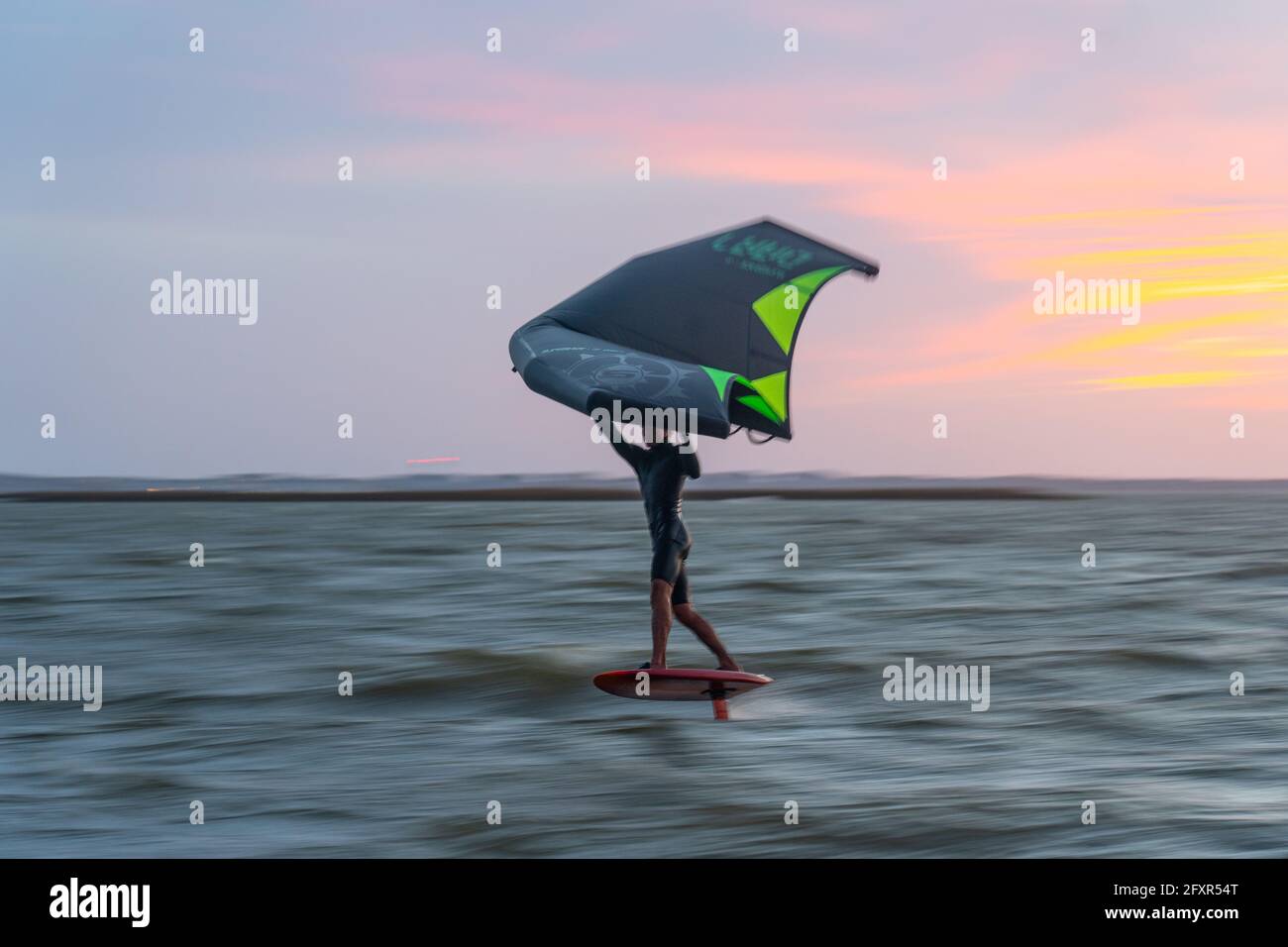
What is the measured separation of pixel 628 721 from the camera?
1100 centimetres

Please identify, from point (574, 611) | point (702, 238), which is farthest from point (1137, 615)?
point (702, 238)

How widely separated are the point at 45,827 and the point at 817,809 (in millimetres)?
4552

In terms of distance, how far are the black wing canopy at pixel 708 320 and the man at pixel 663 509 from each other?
480 millimetres

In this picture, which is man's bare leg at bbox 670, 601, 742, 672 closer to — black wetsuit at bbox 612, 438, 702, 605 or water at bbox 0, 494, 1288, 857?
black wetsuit at bbox 612, 438, 702, 605

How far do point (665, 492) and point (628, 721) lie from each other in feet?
7.66

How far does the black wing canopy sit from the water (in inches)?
101

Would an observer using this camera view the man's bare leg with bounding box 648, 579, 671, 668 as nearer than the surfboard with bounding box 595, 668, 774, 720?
Yes

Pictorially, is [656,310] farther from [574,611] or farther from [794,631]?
[574,611]

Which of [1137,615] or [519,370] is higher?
[519,370]

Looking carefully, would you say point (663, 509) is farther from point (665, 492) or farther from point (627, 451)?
point (627, 451)

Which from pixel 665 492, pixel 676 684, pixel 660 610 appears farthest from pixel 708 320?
pixel 676 684

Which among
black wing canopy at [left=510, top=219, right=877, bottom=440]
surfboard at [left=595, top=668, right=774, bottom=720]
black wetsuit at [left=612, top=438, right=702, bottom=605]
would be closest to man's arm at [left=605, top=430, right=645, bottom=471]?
black wetsuit at [left=612, top=438, right=702, bottom=605]

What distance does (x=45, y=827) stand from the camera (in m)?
8.35

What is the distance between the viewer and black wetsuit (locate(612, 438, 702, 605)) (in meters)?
9.47
